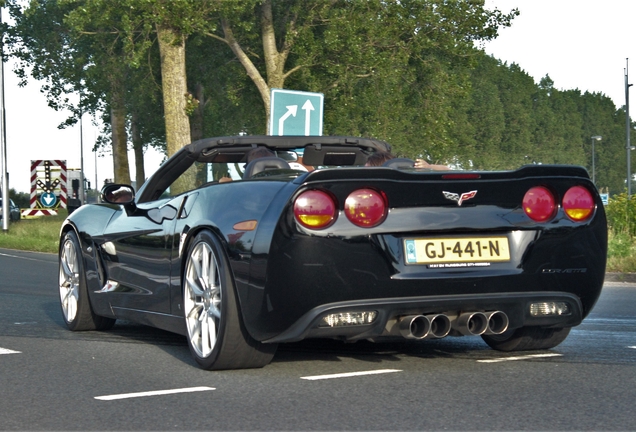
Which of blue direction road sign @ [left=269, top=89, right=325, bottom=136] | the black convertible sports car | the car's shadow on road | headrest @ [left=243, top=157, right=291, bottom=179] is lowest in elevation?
the car's shadow on road

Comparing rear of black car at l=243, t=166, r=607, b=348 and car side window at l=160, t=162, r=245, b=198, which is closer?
rear of black car at l=243, t=166, r=607, b=348

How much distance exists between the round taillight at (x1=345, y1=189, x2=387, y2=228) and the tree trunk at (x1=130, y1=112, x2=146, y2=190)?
143 ft

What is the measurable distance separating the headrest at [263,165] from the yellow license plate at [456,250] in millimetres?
1128

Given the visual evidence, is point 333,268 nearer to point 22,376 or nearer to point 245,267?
point 245,267

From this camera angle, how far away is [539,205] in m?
6.04

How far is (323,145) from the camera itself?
7.43 metres

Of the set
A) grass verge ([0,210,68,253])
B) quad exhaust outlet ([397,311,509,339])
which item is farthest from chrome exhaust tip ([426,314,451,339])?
grass verge ([0,210,68,253])

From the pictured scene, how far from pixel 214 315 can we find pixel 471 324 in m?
1.36

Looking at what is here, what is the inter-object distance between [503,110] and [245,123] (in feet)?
181

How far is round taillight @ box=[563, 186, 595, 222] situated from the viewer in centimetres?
611

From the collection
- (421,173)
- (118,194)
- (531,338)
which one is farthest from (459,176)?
(118,194)

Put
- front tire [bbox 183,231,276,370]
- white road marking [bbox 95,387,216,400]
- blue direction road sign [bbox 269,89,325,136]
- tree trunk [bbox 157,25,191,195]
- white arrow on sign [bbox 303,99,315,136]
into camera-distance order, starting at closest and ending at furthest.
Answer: white road marking [bbox 95,387,216,400]
front tire [bbox 183,231,276,370]
blue direction road sign [bbox 269,89,325,136]
white arrow on sign [bbox 303,99,315,136]
tree trunk [bbox 157,25,191,195]

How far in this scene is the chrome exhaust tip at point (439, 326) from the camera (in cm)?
583

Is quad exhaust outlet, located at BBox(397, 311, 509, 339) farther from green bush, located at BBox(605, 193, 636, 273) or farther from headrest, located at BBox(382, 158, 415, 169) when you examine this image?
green bush, located at BBox(605, 193, 636, 273)
